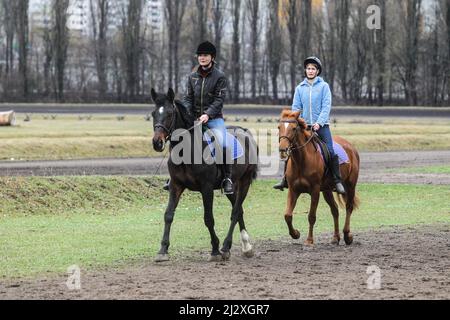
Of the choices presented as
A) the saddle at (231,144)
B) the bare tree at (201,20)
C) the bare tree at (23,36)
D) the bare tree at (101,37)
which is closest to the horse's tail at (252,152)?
the saddle at (231,144)

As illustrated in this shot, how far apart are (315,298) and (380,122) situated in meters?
44.1

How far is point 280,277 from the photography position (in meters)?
12.1

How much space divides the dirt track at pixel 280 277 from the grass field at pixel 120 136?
20775 millimetres

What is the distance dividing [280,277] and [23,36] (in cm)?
6357

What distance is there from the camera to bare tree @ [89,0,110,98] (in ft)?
245

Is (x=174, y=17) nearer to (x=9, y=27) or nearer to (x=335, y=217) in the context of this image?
(x=9, y=27)

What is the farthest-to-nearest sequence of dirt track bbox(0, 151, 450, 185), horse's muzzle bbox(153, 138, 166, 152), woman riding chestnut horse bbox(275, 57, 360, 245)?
dirt track bbox(0, 151, 450, 185) < woman riding chestnut horse bbox(275, 57, 360, 245) < horse's muzzle bbox(153, 138, 166, 152)

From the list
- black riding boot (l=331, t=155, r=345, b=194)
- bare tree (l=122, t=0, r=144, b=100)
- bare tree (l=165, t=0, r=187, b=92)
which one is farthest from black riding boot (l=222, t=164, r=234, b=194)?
bare tree (l=122, t=0, r=144, b=100)

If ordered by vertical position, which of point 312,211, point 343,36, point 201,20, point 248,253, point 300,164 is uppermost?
point 201,20

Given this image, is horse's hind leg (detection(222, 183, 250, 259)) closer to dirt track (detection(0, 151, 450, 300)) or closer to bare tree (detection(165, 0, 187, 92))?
dirt track (detection(0, 151, 450, 300))

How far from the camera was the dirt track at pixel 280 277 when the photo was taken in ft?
35.4

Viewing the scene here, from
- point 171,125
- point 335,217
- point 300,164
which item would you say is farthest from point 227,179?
point 335,217

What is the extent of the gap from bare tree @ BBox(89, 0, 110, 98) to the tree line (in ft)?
0.27
